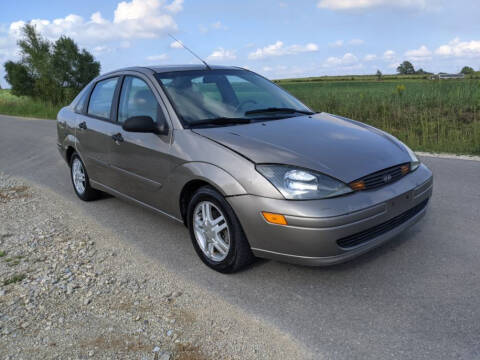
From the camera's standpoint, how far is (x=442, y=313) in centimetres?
282

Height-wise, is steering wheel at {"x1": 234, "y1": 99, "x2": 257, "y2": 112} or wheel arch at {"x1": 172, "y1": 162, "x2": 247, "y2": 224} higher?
steering wheel at {"x1": 234, "y1": 99, "x2": 257, "y2": 112}

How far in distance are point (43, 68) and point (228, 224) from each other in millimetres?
40370

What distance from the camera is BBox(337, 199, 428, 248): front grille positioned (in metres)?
3.09

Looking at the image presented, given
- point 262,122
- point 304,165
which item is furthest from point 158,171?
point 304,165

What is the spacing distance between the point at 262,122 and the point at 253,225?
119cm

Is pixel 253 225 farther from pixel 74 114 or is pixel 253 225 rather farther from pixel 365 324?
pixel 74 114

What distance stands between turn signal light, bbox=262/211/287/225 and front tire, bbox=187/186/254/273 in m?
0.30

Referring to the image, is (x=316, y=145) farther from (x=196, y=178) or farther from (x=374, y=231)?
(x=196, y=178)

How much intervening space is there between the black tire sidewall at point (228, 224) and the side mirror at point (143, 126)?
0.73 meters

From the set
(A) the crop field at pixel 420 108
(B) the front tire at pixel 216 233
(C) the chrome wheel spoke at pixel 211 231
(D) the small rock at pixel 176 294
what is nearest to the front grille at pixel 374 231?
(B) the front tire at pixel 216 233

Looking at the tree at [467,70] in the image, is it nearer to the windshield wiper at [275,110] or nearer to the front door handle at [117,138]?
the windshield wiper at [275,110]

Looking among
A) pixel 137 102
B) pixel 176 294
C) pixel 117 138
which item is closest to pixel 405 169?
pixel 176 294

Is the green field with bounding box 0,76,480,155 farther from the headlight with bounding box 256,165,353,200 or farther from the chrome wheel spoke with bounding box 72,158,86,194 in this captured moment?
the headlight with bounding box 256,165,353,200

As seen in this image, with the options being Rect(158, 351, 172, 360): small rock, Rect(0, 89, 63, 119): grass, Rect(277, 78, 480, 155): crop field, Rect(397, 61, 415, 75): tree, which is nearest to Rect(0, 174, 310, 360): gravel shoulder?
Rect(158, 351, 172, 360): small rock
